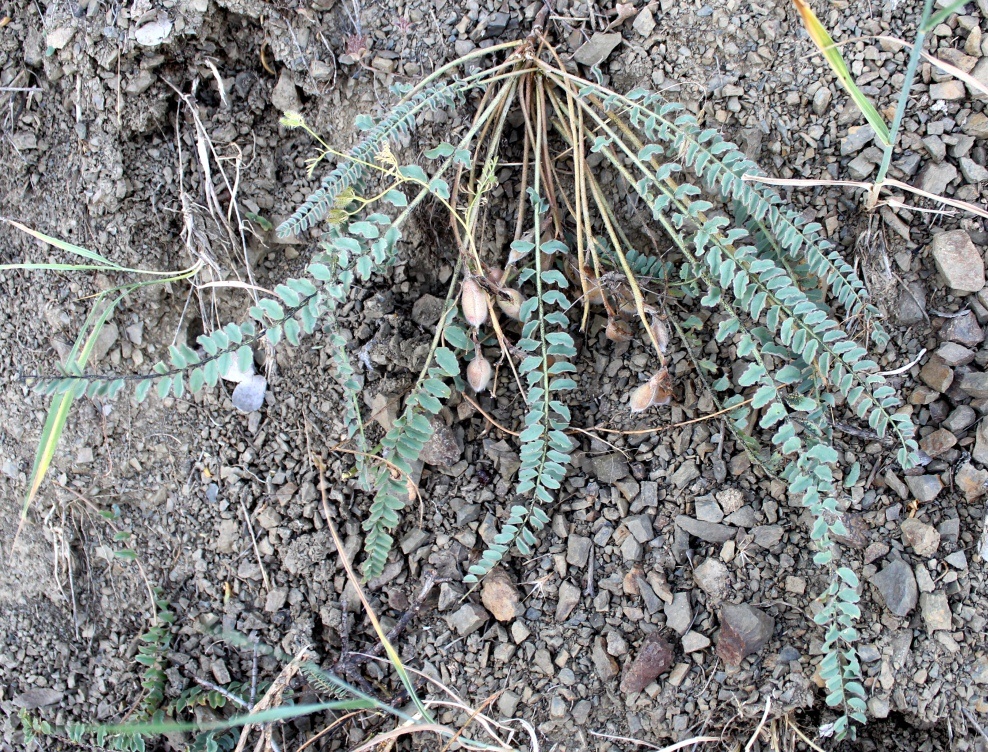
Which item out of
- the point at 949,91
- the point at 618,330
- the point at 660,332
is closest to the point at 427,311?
the point at 618,330

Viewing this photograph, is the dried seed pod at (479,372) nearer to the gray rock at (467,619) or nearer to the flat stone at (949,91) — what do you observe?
the gray rock at (467,619)

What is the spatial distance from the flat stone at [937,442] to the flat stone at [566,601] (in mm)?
897

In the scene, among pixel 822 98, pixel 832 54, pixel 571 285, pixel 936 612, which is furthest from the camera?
pixel 571 285

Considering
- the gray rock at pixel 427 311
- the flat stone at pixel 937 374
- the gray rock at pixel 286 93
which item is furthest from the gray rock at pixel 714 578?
the gray rock at pixel 286 93

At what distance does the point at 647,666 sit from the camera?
→ 1.88m

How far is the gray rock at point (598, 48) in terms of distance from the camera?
6.71 ft

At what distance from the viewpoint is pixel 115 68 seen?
208cm

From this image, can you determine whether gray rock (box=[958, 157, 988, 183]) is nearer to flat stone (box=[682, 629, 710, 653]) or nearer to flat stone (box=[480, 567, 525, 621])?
flat stone (box=[682, 629, 710, 653])

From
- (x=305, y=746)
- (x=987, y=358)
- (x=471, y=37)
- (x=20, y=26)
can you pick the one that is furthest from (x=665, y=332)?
(x=20, y=26)

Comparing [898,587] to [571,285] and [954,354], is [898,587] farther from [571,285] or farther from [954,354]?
[571,285]

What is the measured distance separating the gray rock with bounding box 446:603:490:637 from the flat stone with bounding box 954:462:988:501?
116cm

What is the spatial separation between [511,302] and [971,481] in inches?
45.2

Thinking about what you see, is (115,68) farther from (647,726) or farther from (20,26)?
(647,726)

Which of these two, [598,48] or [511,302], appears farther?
[598,48]
